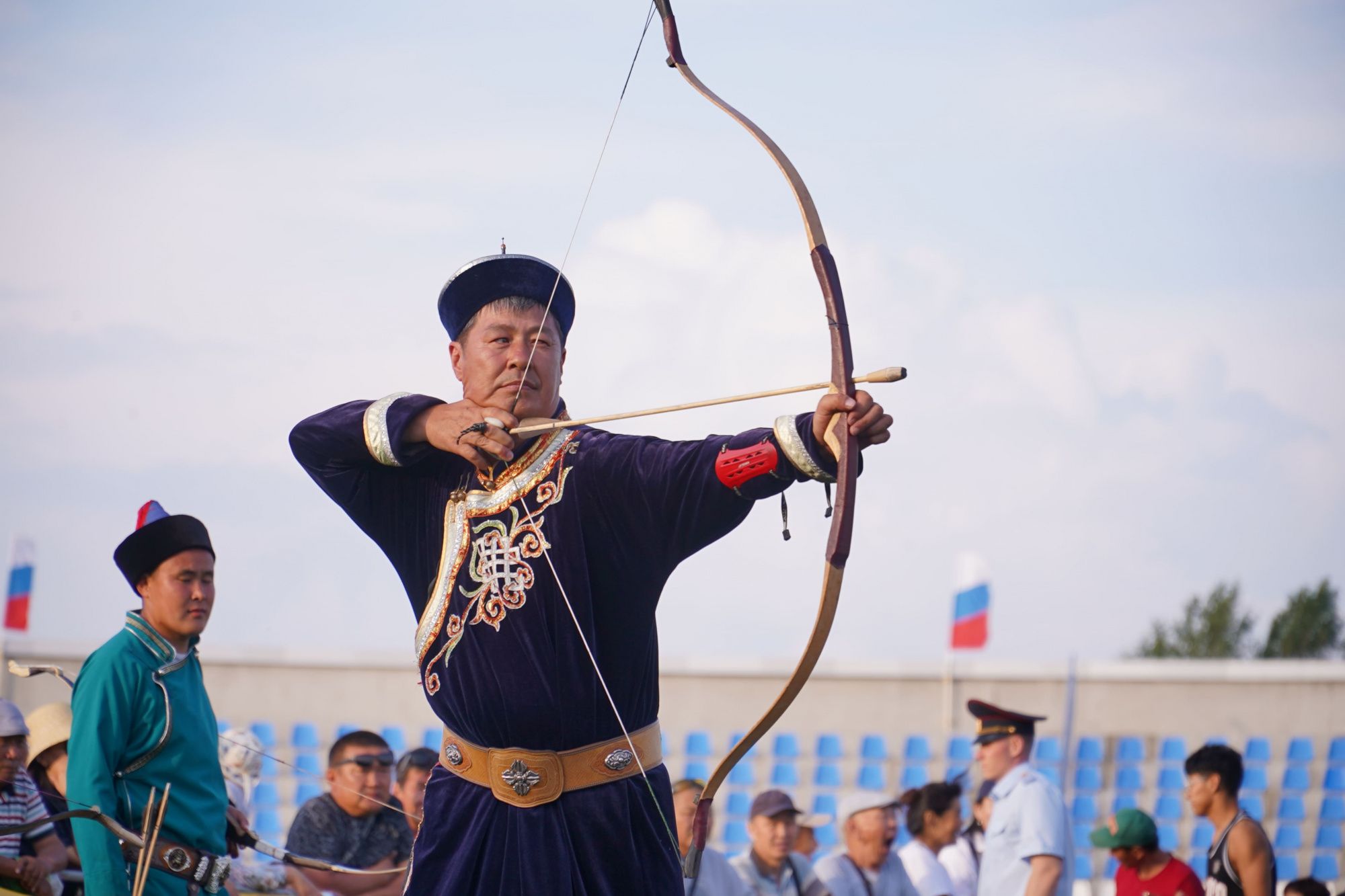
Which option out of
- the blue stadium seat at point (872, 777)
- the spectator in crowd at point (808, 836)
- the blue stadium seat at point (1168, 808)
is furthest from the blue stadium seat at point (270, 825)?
the blue stadium seat at point (1168, 808)

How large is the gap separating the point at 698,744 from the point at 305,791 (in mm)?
2728

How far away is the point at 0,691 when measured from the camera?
1212 cm

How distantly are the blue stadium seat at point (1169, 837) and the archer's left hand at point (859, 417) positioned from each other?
9.00 meters

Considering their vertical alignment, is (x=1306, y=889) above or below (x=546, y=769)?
below

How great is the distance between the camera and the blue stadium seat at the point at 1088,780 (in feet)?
37.2

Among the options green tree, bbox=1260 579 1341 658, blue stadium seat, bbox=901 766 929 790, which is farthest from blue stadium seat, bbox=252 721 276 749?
green tree, bbox=1260 579 1341 658

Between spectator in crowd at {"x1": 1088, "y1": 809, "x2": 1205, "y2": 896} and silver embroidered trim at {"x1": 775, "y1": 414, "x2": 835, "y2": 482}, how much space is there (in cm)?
350

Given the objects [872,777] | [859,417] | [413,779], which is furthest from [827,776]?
[859,417]

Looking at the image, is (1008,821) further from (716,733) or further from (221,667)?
(221,667)

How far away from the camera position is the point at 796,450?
111 inches

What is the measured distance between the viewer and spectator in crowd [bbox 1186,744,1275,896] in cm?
538

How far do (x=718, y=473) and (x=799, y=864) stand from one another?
3.32m

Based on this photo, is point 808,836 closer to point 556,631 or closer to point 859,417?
point 556,631

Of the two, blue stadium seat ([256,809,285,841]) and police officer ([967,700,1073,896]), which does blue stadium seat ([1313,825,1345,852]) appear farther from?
blue stadium seat ([256,809,285,841])
